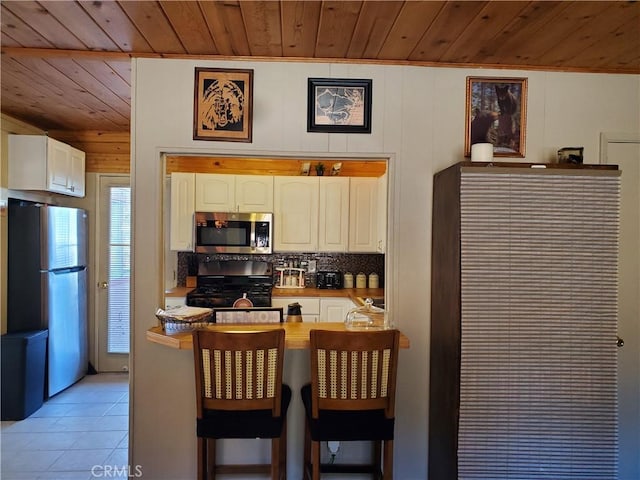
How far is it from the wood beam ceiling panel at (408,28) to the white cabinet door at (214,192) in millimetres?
2265

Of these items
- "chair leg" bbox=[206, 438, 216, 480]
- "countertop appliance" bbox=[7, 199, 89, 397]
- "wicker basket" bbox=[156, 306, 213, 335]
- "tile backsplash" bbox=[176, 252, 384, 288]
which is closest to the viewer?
"wicker basket" bbox=[156, 306, 213, 335]

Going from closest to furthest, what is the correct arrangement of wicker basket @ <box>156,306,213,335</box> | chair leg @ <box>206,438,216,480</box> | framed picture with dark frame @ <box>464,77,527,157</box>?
wicker basket @ <box>156,306,213,335</box>, chair leg @ <box>206,438,216,480</box>, framed picture with dark frame @ <box>464,77,527,157</box>

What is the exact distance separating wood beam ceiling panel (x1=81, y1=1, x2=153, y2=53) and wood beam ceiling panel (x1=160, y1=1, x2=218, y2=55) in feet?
0.63

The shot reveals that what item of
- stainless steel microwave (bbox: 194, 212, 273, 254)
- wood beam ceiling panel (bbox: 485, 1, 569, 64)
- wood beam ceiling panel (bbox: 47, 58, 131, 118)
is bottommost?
stainless steel microwave (bbox: 194, 212, 273, 254)

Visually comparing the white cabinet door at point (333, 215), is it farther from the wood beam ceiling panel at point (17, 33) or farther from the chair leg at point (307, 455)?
the wood beam ceiling panel at point (17, 33)

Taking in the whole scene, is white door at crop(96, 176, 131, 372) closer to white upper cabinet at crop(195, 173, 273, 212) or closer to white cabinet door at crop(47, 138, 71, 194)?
white cabinet door at crop(47, 138, 71, 194)

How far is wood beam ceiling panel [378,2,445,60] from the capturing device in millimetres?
1595

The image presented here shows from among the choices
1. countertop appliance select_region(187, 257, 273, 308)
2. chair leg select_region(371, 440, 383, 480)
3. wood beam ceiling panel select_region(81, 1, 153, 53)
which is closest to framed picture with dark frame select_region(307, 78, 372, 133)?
wood beam ceiling panel select_region(81, 1, 153, 53)

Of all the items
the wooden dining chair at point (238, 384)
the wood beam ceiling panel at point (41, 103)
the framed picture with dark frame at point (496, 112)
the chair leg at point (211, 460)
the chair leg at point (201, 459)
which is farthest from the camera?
the wood beam ceiling panel at point (41, 103)

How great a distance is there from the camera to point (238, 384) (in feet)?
5.69

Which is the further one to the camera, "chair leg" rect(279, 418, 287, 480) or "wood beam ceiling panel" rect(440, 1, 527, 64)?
A: "chair leg" rect(279, 418, 287, 480)

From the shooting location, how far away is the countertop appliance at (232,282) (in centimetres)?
381

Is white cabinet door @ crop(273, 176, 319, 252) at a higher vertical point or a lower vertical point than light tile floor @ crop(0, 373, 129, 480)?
higher

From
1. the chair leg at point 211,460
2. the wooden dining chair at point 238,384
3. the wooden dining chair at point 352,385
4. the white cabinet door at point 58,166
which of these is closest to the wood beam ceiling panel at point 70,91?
the white cabinet door at point 58,166
